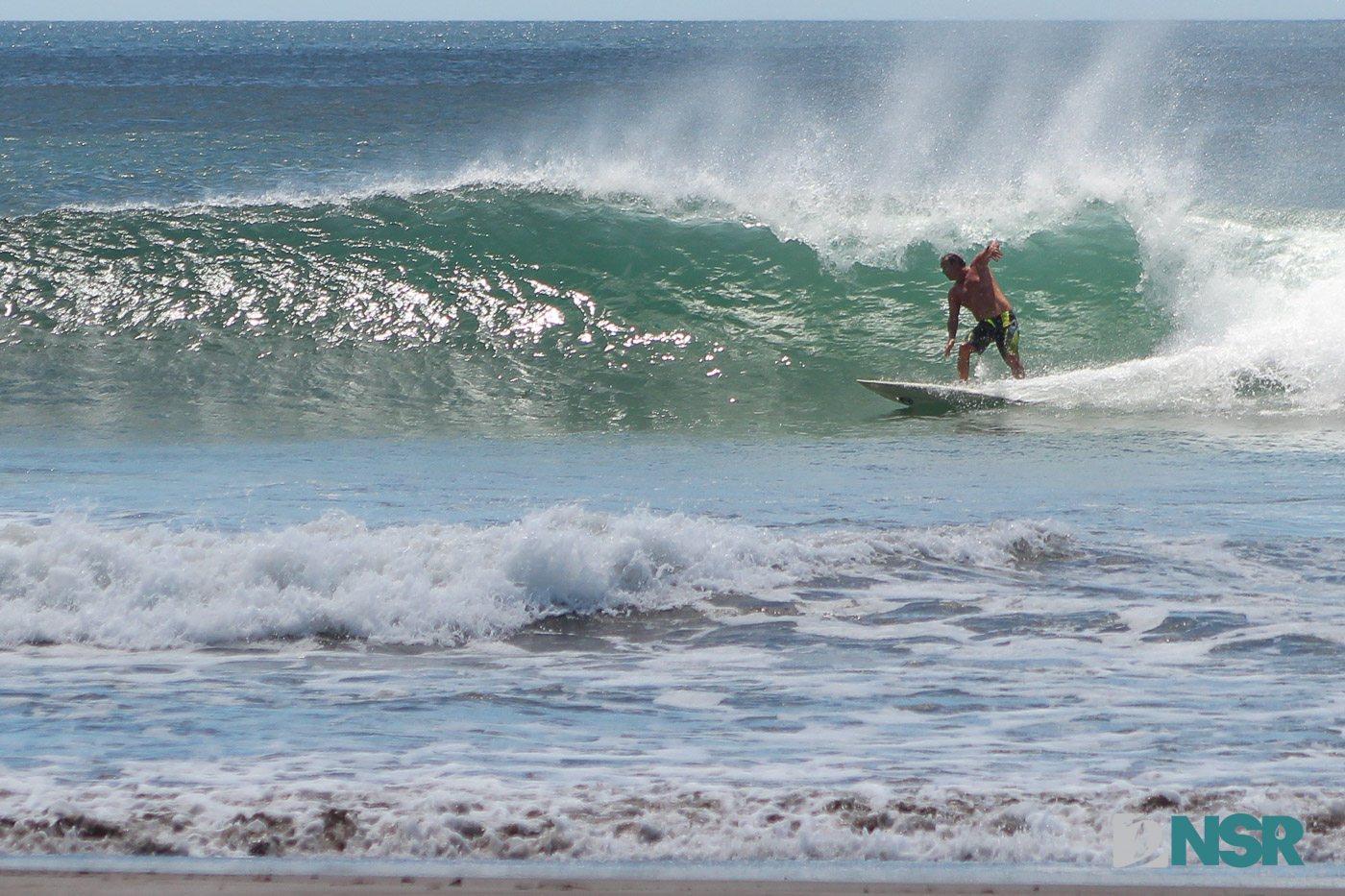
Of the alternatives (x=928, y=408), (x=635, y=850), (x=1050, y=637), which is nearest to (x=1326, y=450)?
(x=928, y=408)

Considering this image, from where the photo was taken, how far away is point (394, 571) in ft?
16.8

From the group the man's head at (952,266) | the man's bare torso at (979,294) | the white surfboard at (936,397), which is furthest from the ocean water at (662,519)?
the man's head at (952,266)

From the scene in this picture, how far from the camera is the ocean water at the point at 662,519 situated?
3.18m

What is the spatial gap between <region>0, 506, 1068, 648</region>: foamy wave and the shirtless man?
197 inches

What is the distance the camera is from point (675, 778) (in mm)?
3260

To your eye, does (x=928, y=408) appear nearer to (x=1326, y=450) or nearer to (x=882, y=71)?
(x=1326, y=450)

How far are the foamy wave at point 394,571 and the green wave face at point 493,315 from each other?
14.7ft

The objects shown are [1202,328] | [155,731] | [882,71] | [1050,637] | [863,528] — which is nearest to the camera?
[155,731]

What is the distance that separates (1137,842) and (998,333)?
8.19 metres

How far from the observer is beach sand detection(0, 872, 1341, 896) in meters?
2.66

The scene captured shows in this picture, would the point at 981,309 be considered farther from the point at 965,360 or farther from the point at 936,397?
the point at 936,397

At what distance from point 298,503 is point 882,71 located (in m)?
57.3

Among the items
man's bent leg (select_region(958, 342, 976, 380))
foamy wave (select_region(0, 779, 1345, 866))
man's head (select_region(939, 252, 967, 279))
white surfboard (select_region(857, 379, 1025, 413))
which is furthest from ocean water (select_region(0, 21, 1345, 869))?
man's head (select_region(939, 252, 967, 279))

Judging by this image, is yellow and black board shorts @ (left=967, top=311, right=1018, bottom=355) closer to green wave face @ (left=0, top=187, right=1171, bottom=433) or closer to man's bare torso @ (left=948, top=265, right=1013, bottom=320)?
man's bare torso @ (left=948, top=265, right=1013, bottom=320)
